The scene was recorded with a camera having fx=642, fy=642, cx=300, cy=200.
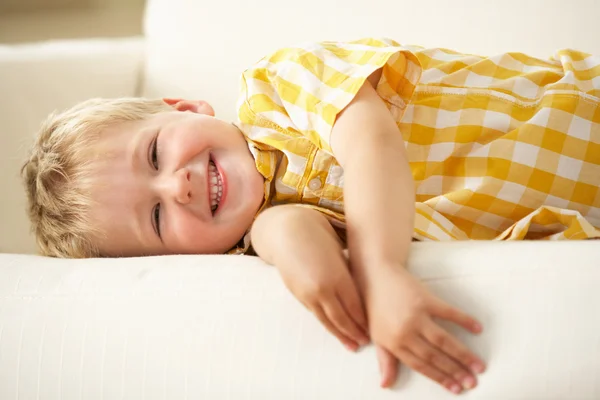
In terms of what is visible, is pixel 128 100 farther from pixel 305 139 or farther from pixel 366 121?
pixel 366 121

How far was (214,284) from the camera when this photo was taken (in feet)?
2.01

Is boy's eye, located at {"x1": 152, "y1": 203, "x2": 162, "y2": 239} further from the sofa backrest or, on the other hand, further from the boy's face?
the sofa backrest

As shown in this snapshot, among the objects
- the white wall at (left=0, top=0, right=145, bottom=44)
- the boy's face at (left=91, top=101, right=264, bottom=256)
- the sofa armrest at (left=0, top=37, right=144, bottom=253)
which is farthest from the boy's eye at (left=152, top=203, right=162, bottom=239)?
the white wall at (left=0, top=0, right=145, bottom=44)

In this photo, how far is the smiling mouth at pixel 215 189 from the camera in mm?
866

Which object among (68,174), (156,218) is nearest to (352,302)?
(156,218)

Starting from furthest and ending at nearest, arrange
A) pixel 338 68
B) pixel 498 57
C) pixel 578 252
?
pixel 498 57
pixel 338 68
pixel 578 252

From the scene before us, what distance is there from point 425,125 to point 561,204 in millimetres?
210

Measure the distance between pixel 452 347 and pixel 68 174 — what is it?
611 millimetres

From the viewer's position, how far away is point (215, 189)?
87 cm

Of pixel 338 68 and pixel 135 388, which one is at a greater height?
pixel 338 68

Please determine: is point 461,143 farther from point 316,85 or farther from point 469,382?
point 469,382

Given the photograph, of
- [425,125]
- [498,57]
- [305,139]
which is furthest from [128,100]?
→ [498,57]

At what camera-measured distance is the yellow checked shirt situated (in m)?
0.82

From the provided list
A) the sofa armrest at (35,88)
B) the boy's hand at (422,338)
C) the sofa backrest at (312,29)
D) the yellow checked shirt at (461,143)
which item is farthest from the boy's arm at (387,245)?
the sofa armrest at (35,88)
